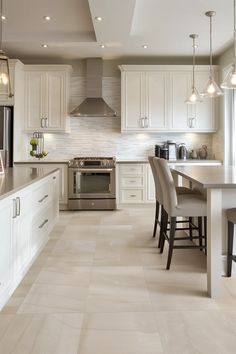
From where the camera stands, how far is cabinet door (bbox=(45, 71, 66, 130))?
604cm

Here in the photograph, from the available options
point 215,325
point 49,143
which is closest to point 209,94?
point 215,325

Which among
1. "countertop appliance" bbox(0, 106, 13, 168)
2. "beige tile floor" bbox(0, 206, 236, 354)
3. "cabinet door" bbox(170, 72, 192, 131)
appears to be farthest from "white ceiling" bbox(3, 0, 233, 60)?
"beige tile floor" bbox(0, 206, 236, 354)

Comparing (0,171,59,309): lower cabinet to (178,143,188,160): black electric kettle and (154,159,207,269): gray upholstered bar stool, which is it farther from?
(178,143,188,160): black electric kettle

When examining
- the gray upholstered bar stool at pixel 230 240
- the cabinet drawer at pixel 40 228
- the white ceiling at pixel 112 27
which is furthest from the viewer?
the white ceiling at pixel 112 27

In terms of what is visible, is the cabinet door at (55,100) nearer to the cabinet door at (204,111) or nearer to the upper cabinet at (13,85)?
the upper cabinet at (13,85)

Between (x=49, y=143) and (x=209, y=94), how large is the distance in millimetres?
3632

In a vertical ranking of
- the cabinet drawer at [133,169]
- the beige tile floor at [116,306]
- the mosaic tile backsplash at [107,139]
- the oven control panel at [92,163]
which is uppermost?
the mosaic tile backsplash at [107,139]

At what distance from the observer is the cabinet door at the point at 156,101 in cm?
609

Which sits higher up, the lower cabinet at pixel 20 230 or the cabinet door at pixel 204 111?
the cabinet door at pixel 204 111

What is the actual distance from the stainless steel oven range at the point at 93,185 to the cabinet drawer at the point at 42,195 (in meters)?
2.11

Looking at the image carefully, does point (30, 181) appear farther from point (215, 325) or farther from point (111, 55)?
point (111, 55)

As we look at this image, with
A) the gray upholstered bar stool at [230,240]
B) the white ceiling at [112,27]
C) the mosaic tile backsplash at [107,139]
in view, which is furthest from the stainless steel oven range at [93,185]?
the gray upholstered bar stool at [230,240]

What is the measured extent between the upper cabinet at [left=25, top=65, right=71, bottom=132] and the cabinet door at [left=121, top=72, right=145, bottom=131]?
3.59ft

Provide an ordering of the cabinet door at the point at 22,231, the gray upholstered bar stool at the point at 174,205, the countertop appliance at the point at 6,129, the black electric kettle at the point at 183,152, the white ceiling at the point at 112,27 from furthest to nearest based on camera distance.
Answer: the black electric kettle at the point at 183,152, the countertop appliance at the point at 6,129, the white ceiling at the point at 112,27, the gray upholstered bar stool at the point at 174,205, the cabinet door at the point at 22,231
